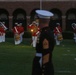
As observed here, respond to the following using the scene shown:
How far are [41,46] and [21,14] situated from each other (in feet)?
171

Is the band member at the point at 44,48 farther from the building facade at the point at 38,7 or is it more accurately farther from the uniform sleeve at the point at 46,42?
the building facade at the point at 38,7

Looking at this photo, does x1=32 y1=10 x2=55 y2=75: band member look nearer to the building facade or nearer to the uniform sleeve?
the uniform sleeve

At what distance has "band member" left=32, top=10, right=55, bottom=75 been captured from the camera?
21.6 feet

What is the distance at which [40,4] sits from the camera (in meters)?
56.4

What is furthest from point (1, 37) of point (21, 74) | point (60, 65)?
point (21, 74)

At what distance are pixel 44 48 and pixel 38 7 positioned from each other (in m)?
50.9

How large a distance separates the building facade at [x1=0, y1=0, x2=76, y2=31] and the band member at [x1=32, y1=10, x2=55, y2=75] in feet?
163

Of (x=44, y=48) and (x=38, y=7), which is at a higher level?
(x=38, y=7)

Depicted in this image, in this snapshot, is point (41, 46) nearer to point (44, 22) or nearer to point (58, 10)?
point (44, 22)

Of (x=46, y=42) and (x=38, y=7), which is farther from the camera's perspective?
(x=38, y=7)

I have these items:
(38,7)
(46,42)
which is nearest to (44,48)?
(46,42)

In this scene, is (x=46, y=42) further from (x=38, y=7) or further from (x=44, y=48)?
(x=38, y=7)

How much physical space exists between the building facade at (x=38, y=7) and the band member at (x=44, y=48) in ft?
163

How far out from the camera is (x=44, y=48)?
6602 millimetres
